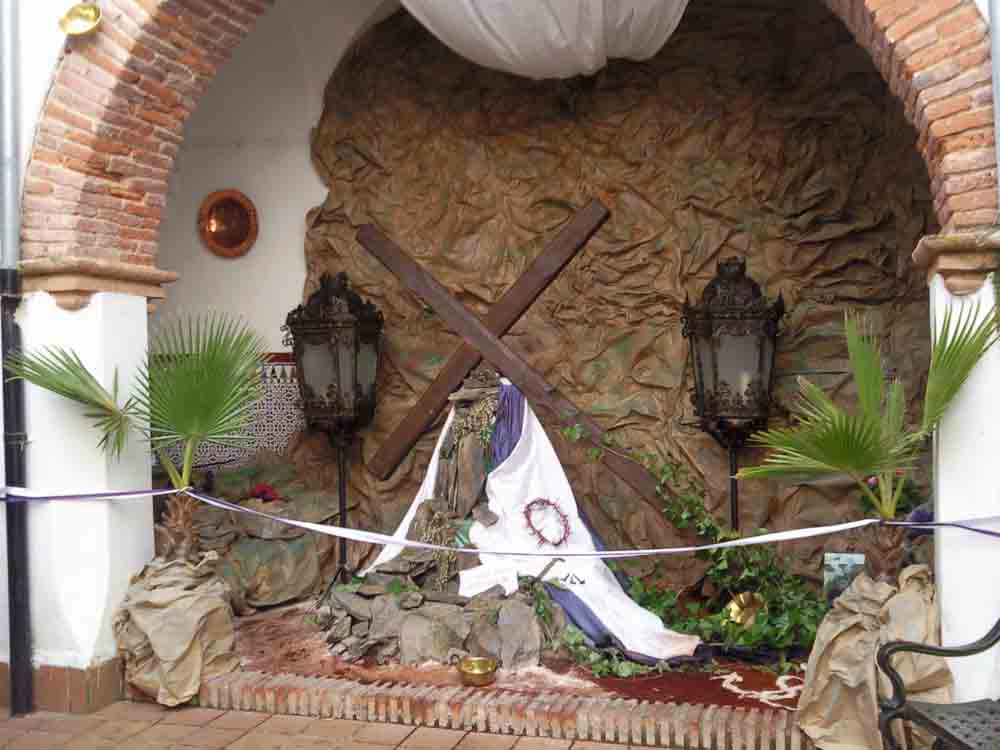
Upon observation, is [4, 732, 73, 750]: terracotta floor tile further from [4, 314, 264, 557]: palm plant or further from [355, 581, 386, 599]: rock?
[355, 581, 386, 599]: rock

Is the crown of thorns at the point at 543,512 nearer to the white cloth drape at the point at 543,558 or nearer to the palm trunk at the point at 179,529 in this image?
the white cloth drape at the point at 543,558

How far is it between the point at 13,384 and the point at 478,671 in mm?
2569

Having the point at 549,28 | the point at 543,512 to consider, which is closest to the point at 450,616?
the point at 543,512

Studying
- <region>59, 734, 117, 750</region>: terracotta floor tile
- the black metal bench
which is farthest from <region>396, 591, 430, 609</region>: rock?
the black metal bench

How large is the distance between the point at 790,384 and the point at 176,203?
441 cm

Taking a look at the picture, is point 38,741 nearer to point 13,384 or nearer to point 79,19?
point 13,384

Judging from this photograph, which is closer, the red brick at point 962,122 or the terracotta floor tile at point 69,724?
the red brick at point 962,122

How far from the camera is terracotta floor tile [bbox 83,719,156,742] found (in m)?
4.30

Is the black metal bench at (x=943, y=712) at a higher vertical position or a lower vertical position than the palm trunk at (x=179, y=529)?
lower

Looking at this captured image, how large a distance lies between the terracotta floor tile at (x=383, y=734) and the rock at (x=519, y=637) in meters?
0.64

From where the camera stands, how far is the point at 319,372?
5969 mm

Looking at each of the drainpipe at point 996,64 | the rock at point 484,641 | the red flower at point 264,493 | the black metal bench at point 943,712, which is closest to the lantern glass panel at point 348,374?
the red flower at point 264,493

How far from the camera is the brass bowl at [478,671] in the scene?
4512 mm

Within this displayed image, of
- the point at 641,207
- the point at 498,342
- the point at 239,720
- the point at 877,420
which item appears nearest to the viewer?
the point at 877,420
